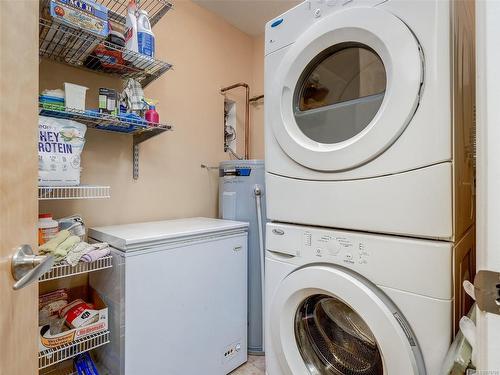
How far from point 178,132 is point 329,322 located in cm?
150

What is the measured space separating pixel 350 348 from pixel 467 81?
1037 millimetres

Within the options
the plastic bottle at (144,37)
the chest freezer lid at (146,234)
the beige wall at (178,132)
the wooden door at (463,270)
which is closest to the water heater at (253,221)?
the chest freezer lid at (146,234)

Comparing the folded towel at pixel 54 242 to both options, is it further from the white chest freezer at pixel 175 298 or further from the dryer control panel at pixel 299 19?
the dryer control panel at pixel 299 19

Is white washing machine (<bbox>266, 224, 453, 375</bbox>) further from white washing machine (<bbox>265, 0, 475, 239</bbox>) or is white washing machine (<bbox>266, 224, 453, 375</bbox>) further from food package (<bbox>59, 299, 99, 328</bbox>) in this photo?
food package (<bbox>59, 299, 99, 328</bbox>)

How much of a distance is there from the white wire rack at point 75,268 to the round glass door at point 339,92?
102cm

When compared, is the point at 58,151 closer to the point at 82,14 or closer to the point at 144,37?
the point at 82,14

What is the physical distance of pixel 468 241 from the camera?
34.2 inches

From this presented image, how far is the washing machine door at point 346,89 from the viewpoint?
0.77 m

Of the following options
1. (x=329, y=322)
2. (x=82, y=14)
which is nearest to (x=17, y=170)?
(x=82, y=14)

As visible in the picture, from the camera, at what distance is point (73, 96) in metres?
1.16

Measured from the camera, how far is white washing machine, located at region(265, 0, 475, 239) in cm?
73

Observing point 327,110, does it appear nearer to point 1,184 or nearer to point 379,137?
point 379,137

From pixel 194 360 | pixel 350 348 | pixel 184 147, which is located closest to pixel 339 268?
pixel 350 348

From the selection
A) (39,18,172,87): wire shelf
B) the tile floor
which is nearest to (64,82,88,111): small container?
(39,18,172,87): wire shelf
